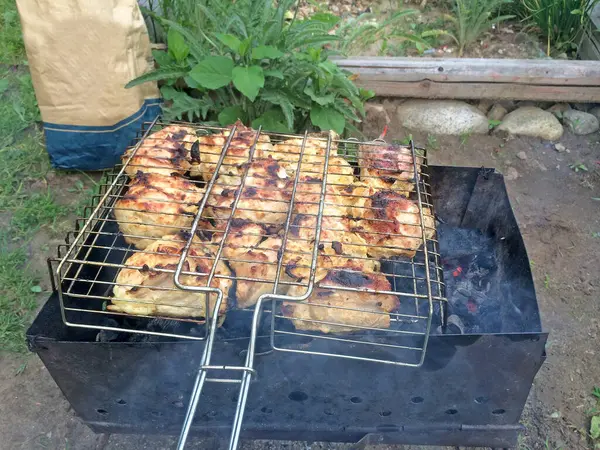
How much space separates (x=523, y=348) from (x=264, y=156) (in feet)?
4.67

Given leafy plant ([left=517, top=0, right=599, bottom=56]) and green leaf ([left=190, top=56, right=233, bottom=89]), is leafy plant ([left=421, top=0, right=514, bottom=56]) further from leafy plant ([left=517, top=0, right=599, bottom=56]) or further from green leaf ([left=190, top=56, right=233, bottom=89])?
green leaf ([left=190, top=56, right=233, bottom=89])

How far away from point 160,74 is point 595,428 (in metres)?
3.36

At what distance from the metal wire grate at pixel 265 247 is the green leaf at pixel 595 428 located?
1.17 metres

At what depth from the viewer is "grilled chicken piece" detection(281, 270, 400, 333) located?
71.4 inches

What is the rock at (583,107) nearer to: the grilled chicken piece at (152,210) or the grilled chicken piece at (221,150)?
the grilled chicken piece at (221,150)

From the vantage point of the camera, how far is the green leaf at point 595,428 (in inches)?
99.8

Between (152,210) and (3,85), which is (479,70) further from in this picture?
(3,85)

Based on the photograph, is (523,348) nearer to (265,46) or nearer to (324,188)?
(324,188)

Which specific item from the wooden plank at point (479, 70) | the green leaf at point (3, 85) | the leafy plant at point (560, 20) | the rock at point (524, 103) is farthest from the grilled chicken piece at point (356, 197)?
the green leaf at point (3, 85)

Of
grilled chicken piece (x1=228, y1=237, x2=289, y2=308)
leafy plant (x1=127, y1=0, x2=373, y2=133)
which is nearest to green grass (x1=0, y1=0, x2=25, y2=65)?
leafy plant (x1=127, y1=0, x2=373, y2=133)

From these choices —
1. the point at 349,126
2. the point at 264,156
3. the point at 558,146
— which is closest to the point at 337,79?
the point at 349,126

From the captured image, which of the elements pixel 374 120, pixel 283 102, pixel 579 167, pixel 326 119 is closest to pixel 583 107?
pixel 579 167

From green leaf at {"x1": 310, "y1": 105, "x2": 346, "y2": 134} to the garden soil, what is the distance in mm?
1119

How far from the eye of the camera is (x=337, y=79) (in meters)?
3.59
